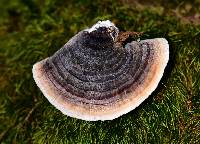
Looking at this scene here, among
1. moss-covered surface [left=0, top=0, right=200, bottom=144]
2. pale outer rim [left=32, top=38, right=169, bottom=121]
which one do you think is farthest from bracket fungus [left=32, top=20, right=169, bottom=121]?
moss-covered surface [left=0, top=0, right=200, bottom=144]

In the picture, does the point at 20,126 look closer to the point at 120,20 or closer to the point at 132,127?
the point at 132,127

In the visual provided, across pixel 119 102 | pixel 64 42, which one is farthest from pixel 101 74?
pixel 64 42

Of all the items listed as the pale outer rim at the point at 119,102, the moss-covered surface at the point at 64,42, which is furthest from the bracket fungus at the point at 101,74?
the moss-covered surface at the point at 64,42

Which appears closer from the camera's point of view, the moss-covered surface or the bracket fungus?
the bracket fungus

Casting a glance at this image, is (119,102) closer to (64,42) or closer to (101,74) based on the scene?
(101,74)

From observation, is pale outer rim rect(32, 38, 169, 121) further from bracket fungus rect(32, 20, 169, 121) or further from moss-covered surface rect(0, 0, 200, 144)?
moss-covered surface rect(0, 0, 200, 144)

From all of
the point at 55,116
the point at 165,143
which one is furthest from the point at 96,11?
the point at 165,143
